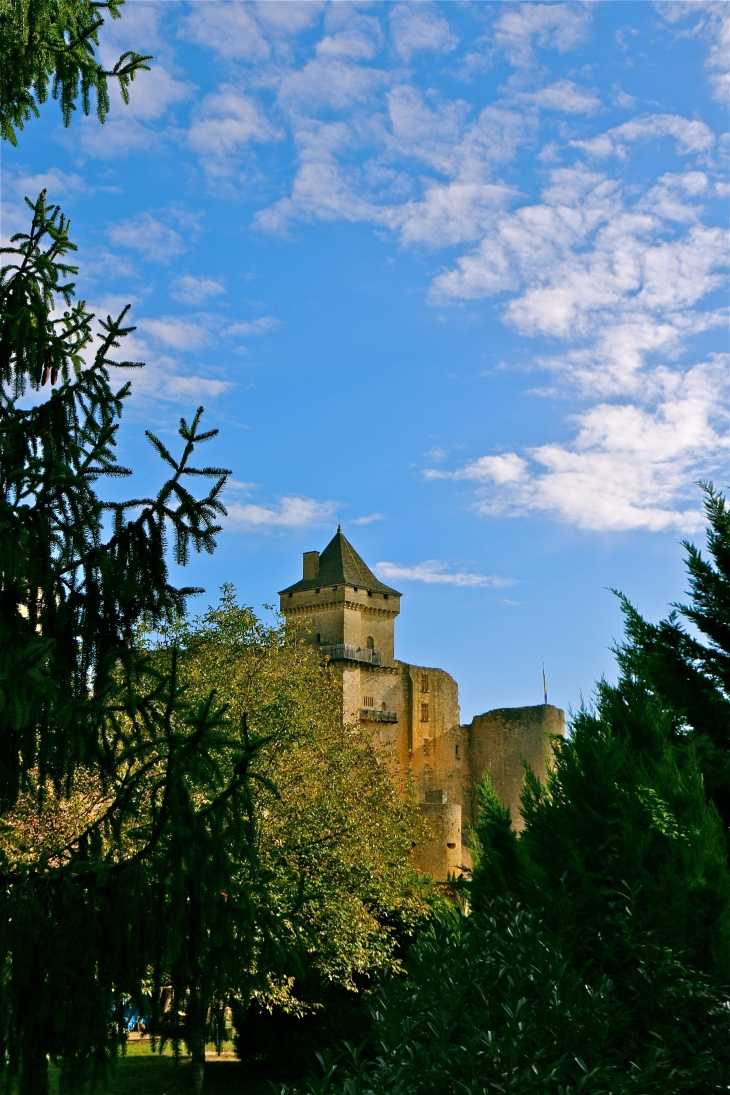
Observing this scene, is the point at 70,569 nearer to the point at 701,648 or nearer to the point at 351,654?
the point at 701,648

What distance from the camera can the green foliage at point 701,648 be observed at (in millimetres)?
10109

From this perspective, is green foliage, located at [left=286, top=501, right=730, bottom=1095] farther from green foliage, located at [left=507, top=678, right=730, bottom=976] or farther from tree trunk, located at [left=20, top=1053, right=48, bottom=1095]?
tree trunk, located at [left=20, top=1053, right=48, bottom=1095]

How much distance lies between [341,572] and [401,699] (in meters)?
6.54

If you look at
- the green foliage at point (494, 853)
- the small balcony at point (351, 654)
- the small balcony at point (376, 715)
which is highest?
the small balcony at point (351, 654)

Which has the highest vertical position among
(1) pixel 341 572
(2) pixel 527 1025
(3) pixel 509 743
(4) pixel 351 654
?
(1) pixel 341 572

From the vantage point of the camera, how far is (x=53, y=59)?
21.9ft

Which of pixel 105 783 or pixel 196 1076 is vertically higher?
pixel 105 783

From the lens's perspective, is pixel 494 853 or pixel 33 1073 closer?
pixel 33 1073

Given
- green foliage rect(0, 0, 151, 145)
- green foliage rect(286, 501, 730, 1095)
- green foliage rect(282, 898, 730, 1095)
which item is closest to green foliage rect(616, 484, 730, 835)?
green foliage rect(286, 501, 730, 1095)

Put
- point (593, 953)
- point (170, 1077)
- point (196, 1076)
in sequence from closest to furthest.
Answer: point (593, 953) → point (196, 1076) → point (170, 1077)

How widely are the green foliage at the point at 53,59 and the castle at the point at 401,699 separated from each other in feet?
127

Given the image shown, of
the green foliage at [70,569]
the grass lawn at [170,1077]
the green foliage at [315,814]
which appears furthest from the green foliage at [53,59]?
the grass lawn at [170,1077]

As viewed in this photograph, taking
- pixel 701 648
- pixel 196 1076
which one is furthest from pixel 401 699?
pixel 701 648

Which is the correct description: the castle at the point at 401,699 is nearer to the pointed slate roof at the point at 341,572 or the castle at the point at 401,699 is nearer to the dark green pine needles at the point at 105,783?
the pointed slate roof at the point at 341,572
